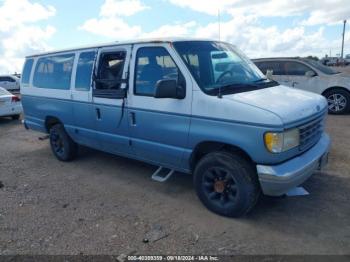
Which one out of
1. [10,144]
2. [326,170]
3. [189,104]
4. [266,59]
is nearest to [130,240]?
[189,104]

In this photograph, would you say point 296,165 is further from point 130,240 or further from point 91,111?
point 91,111

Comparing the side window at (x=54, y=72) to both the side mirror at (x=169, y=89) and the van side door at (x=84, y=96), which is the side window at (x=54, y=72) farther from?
the side mirror at (x=169, y=89)

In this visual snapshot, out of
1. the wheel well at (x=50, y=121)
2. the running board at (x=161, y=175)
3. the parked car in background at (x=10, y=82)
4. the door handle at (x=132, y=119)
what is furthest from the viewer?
the parked car in background at (x=10, y=82)

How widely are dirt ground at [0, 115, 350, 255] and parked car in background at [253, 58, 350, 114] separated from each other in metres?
4.35

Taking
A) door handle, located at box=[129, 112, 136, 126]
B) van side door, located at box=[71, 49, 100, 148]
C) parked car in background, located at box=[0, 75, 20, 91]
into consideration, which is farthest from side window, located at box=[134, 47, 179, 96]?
parked car in background, located at box=[0, 75, 20, 91]

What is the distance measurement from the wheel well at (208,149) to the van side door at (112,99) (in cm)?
119

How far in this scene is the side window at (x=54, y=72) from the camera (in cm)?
591

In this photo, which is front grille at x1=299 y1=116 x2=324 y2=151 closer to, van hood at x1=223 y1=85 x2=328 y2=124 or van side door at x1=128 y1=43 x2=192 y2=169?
van hood at x1=223 y1=85 x2=328 y2=124

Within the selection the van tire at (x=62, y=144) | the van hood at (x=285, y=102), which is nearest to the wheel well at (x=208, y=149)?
the van hood at (x=285, y=102)

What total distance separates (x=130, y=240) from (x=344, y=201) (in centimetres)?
273

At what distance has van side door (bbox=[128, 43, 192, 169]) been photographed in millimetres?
4160

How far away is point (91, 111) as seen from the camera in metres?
5.44

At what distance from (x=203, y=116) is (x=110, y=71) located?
197 centimetres

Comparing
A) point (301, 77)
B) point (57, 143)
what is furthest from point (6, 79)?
point (301, 77)
